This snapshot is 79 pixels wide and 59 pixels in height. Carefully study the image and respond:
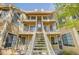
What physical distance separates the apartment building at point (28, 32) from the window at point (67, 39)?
0.08m

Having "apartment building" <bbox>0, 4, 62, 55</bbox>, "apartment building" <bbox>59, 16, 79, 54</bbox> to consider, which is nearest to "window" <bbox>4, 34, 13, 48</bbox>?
"apartment building" <bbox>0, 4, 62, 55</bbox>

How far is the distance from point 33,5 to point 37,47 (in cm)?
70

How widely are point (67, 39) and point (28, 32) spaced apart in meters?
0.62

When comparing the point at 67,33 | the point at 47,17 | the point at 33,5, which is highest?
the point at 33,5

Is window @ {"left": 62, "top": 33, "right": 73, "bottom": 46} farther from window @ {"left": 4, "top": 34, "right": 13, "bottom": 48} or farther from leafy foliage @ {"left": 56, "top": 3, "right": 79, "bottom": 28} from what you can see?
window @ {"left": 4, "top": 34, "right": 13, "bottom": 48}

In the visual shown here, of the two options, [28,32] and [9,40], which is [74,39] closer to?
[28,32]

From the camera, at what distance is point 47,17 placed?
2400 mm

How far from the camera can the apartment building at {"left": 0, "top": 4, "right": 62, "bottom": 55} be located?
2213mm

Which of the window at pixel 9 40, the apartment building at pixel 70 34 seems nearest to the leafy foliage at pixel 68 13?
the apartment building at pixel 70 34

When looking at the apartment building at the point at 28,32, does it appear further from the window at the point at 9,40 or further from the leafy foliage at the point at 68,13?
the leafy foliage at the point at 68,13

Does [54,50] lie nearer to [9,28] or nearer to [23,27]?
[23,27]

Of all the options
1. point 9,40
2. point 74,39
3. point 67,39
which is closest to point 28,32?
point 9,40
